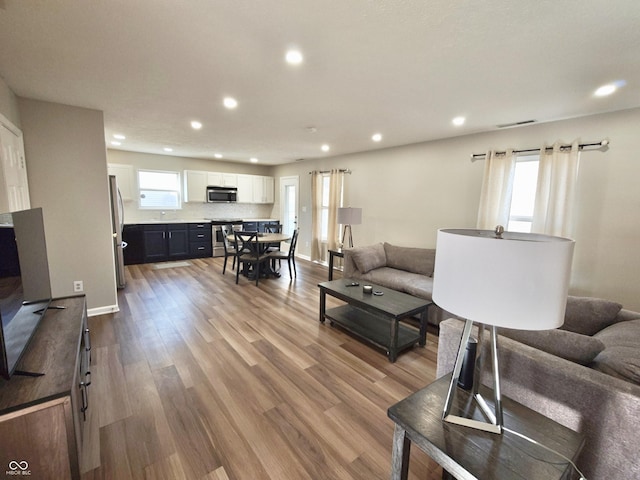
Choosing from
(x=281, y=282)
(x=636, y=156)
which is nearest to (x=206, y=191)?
(x=281, y=282)

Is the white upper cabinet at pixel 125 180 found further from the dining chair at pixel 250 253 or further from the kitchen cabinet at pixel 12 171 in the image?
the kitchen cabinet at pixel 12 171

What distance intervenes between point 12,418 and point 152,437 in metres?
0.84

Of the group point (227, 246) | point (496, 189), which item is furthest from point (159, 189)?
point (496, 189)

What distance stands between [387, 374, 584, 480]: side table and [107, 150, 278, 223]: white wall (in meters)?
7.05

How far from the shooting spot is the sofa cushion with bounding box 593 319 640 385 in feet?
4.01

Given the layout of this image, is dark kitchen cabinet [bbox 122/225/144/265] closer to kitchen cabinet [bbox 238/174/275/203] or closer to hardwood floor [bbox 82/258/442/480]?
kitchen cabinet [bbox 238/174/275/203]

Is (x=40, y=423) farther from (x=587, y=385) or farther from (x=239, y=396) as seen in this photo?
(x=587, y=385)

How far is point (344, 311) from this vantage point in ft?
11.5

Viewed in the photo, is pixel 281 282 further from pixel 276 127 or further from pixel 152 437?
pixel 152 437

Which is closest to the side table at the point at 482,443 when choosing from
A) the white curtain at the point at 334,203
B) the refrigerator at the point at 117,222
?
the refrigerator at the point at 117,222

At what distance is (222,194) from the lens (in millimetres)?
7137

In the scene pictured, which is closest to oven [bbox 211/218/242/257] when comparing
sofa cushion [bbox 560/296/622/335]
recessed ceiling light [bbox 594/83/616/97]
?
sofa cushion [bbox 560/296/622/335]

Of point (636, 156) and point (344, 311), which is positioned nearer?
point (636, 156)

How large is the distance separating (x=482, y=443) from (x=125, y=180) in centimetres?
736
